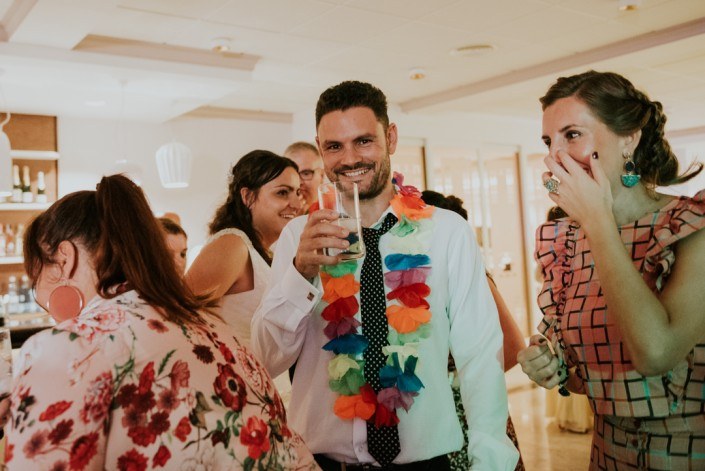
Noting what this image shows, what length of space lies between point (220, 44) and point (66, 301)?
12.8 feet

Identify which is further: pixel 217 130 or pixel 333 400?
pixel 217 130

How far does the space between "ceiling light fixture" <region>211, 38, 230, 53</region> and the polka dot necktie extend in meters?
3.44

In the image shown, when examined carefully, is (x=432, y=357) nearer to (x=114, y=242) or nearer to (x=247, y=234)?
(x=114, y=242)

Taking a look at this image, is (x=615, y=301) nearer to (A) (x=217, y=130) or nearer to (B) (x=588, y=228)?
(B) (x=588, y=228)

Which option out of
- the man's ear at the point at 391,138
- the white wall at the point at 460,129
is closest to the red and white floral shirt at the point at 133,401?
the man's ear at the point at 391,138

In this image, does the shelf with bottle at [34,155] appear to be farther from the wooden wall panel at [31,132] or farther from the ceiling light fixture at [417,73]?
the ceiling light fixture at [417,73]

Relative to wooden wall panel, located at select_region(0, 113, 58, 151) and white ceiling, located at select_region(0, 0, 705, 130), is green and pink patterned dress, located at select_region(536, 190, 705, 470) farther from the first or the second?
wooden wall panel, located at select_region(0, 113, 58, 151)

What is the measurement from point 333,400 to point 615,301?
29.9 inches

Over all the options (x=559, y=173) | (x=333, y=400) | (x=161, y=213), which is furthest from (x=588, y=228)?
(x=161, y=213)

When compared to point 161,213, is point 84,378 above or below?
below

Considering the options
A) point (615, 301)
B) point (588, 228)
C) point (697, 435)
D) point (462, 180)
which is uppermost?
point (462, 180)

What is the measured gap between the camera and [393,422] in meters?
1.63

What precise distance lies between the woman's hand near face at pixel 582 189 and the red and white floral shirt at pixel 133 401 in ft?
2.77

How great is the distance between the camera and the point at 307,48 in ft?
16.9
